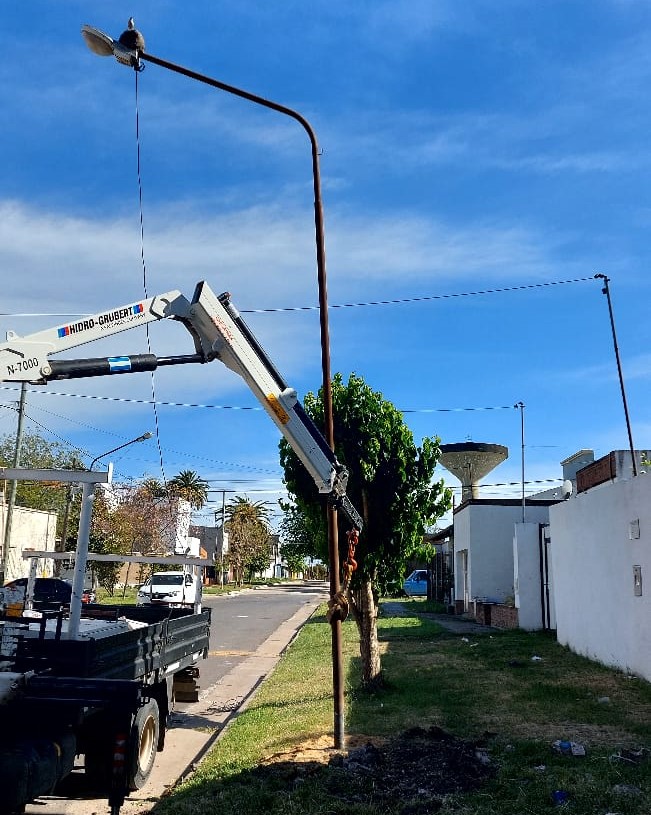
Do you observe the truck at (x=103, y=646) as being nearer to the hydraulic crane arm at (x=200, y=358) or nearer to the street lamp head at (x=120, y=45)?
the hydraulic crane arm at (x=200, y=358)

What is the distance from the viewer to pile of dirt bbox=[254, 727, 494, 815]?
6.95 meters

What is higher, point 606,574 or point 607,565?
point 607,565

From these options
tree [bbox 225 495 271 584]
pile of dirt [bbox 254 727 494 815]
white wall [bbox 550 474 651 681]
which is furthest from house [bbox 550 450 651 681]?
tree [bbox 225 495 271 584]

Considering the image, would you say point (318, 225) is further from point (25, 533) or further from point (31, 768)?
point (25, 533)

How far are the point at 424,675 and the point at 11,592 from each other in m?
8.22

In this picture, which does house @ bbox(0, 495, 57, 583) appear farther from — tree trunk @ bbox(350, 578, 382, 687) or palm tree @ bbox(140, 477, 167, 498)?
tree trunk @ bbox(350, 578, 382, 687)

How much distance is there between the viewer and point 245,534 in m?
85.2

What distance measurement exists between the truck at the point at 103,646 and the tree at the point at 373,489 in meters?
2.52

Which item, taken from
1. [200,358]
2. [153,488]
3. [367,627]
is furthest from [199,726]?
[153,488]

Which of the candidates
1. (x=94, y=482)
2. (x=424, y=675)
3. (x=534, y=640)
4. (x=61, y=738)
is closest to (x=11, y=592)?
(x=94, y=482)

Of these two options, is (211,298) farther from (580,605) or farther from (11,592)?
(580,605)

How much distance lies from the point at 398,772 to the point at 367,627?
4492 mm

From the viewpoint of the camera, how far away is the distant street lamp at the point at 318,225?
7.87 meters

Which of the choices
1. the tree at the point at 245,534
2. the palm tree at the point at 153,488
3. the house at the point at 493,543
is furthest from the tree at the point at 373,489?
the tree at the point at 245,534
